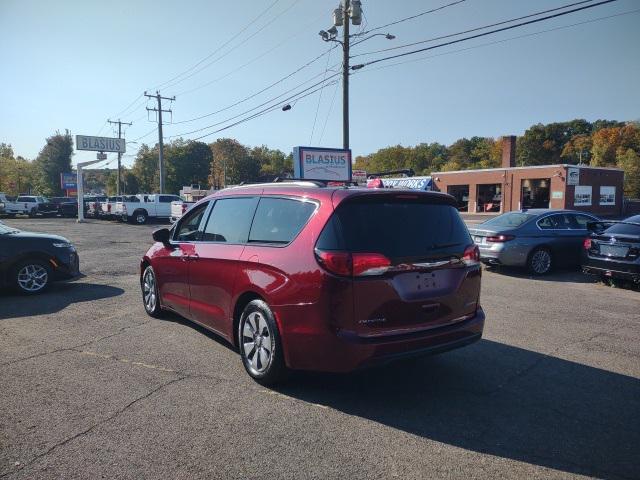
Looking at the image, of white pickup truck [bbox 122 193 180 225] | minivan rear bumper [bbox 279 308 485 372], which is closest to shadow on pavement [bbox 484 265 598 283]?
minivan rear bumper [bbox 279 308 485 372]

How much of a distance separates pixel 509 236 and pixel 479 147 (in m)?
112

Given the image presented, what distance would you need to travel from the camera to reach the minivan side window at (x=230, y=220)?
15.9 ft

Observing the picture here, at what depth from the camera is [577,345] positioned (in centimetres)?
560

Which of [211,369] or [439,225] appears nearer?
[439,225]

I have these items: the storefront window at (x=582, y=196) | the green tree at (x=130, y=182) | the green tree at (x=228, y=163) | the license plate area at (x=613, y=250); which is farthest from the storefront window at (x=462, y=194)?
the green tree at (x=130, y=182)

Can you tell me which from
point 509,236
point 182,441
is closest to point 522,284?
point 509,236

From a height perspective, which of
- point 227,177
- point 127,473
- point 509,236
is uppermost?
point 227,177

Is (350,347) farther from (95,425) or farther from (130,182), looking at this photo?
(130,182)

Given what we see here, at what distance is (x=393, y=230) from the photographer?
13.0 feet

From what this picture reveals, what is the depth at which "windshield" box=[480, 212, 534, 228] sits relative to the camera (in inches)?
439

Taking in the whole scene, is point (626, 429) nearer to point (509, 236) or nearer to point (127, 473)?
A: point (127, 473)

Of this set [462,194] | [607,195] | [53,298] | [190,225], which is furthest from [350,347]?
[462,194]

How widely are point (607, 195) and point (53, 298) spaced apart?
4922cm

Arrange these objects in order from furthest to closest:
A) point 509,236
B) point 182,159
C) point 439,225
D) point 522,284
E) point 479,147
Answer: point 479,147 < point 182,159 < point 509,236 < point 522,284 < point 439,225
